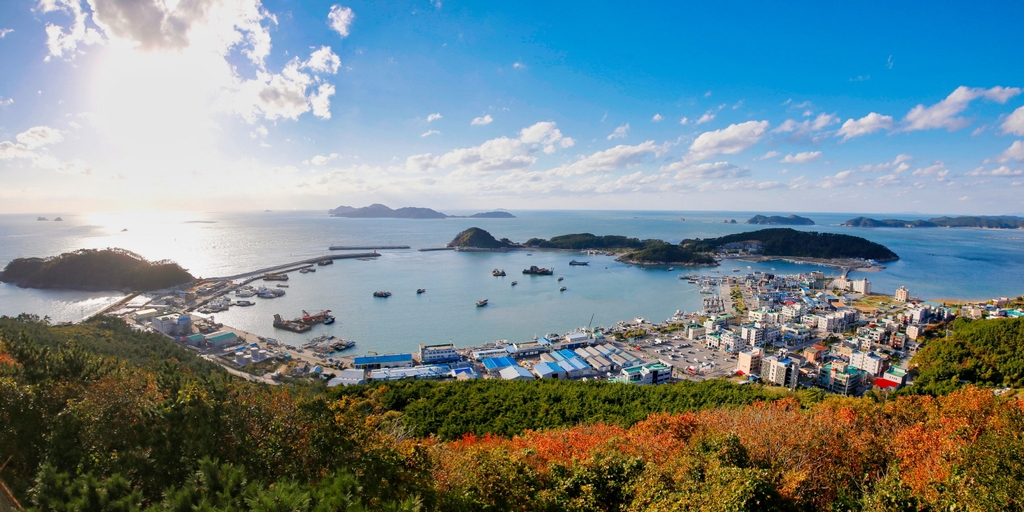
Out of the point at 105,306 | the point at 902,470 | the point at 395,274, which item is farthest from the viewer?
the point at 395,274

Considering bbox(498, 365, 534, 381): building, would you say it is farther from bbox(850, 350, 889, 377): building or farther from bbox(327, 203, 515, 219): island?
bbox(327, 203, 515, 219): island

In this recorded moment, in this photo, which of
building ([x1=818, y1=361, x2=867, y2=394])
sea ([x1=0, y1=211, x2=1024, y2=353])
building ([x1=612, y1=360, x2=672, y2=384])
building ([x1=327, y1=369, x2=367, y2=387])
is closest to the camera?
building ([x1=327, y1=369, x2=367, y2=387])

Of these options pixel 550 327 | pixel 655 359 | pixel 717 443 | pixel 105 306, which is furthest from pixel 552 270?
pixel 717 443

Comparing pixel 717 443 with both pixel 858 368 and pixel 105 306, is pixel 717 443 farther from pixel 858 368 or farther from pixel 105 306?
pixel 105 306

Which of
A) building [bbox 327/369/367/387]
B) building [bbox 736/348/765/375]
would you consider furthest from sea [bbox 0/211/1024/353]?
building [bbox 736/348/765/375]

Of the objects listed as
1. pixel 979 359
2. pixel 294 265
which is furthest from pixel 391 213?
pixel 979 359

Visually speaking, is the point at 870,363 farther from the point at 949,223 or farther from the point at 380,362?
the point at 949,223

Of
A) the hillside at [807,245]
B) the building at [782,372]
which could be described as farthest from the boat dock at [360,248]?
the building at [782,372]
